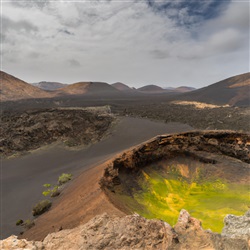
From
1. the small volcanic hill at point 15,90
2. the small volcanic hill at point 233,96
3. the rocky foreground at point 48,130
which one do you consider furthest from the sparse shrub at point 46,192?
the small volcanic hill at point 15,90

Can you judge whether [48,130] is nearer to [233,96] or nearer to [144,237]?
[144,237]

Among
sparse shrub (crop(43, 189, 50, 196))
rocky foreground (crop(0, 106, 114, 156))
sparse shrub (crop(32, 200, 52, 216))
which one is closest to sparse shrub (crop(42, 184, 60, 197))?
sparse shrub (crop(43, 189, 50, 196))

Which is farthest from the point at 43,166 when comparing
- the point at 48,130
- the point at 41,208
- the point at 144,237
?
the point at 144,237

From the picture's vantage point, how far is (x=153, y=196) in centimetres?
1251

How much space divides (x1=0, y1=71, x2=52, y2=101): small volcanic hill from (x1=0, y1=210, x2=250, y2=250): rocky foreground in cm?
8140

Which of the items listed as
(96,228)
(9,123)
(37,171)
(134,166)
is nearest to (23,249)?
(96,228)

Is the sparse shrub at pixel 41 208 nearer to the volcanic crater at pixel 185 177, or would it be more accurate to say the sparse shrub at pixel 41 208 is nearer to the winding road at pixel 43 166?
the winding road at pixel 43 166

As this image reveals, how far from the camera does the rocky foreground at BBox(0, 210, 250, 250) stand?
4727mm

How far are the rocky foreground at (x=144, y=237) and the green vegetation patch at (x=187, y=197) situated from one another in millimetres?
4422

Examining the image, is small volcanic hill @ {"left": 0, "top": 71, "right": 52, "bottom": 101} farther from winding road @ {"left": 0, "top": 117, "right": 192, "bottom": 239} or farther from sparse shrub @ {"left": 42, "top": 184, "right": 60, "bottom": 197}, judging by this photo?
sparse shrub @ {"left": 42, "top": 184, "right": 60, "bottom": 197}

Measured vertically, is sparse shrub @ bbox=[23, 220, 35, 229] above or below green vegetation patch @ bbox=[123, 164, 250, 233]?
below

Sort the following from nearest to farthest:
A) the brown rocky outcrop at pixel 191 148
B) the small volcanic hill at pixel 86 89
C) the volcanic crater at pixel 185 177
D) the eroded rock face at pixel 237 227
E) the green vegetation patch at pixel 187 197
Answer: the eroded rock face at pixel 237 227
the green vegetation patch at pixel 187 197
the volcanic crater at pixel 185 177
the brown rocky outcrop at pixel 191 148
the small volcanic hill at pixel 86 89

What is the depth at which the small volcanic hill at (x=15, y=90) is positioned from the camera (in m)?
80.8

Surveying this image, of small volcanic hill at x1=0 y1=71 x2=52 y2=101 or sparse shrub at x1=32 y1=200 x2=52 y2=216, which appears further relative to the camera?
small volcanic hill at x1=0 y1=71 x2=52 y2=101
